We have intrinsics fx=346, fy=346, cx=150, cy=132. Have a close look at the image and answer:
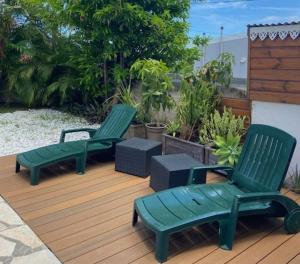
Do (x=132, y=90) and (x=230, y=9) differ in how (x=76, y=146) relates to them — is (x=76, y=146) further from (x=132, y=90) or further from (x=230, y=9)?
(x=230, y=9)

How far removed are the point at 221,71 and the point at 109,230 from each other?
2.90 m

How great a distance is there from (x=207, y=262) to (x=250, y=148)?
128cm

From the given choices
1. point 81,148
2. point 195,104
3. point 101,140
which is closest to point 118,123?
point 101,140

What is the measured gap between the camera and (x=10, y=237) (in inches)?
112

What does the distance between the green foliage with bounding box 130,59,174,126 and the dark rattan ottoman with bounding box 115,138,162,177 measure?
3.94ft

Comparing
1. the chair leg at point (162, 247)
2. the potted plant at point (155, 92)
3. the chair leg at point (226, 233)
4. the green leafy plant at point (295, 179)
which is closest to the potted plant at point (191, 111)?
the potted plant at point (155, 92)

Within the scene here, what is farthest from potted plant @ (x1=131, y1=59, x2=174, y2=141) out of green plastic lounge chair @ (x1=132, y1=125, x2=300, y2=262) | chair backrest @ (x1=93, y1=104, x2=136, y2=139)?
green plastic lounge chair @ (x1=132, y1=125, x2=300, y2=262)

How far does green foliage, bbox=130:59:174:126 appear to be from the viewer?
5402mm

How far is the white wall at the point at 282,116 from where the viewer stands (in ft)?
12.3

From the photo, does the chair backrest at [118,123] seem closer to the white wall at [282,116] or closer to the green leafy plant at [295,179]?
the white wall at [282,116]

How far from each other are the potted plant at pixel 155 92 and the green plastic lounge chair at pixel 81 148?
62cm

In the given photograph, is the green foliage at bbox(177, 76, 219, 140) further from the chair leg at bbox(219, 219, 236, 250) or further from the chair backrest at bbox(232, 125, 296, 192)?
the chair leg at bbox(219, 219, 236, 250)

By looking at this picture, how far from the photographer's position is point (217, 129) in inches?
176

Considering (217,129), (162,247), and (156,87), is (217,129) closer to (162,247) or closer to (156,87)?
(156,87)
